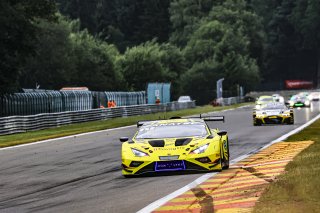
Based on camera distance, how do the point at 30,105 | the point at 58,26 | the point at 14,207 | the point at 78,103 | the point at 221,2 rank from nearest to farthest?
the point at 14,207, the point at 30,105, the point at 78,103, the point at 58,26, the point at 221,2

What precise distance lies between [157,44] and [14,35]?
65.0 m

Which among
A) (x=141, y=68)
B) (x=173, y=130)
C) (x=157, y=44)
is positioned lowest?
(x=173, y=130)

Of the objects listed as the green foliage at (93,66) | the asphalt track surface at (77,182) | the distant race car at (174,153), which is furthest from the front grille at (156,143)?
the green foliage at (93,66)

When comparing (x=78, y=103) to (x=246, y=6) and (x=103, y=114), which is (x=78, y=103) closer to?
(x=103, y=114)

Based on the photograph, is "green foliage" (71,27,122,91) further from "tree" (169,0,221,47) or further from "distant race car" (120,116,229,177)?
"distant race car" (120,116,229,177)

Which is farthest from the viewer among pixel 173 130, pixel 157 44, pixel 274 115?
pixel 157 44

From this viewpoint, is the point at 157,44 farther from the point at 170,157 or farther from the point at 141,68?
the point at 170,157

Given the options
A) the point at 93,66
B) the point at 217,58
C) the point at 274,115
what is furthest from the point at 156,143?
the point at 217,58

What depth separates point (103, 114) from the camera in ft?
171

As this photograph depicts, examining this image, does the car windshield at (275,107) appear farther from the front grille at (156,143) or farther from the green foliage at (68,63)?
the green foliage at (68,63)

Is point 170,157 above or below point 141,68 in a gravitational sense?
below

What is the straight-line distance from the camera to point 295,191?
1091 cm

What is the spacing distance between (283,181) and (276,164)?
12.2ft

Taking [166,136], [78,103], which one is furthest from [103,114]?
[166,136]
